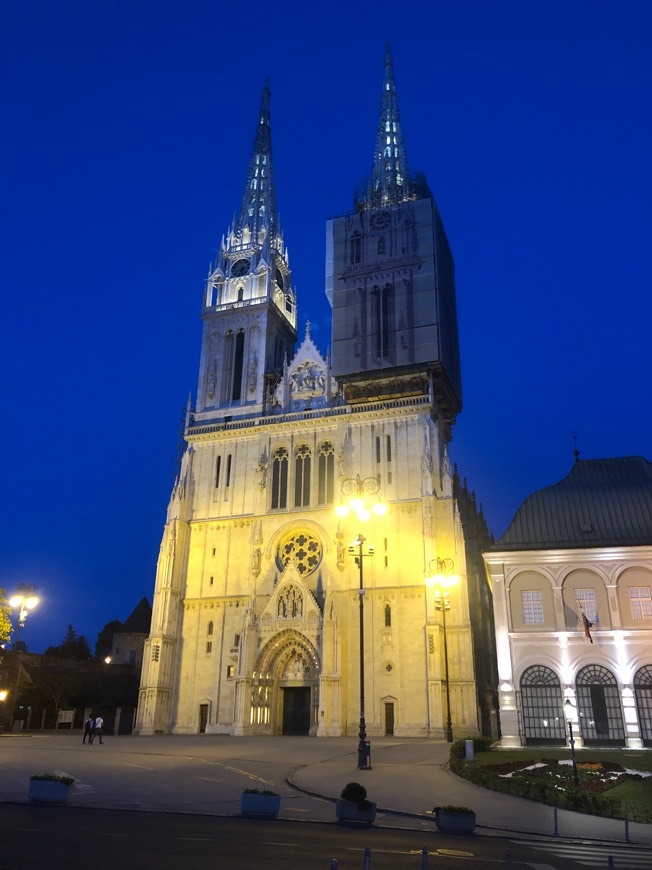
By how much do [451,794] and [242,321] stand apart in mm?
46672

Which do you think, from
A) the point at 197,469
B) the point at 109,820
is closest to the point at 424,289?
the point at 197,469

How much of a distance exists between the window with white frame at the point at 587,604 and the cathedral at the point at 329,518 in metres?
6.66

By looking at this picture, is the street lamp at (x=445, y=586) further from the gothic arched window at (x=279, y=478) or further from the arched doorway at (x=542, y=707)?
the gothic arched window at (x=279, y=478)

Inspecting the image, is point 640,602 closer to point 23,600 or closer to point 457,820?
point 457,820

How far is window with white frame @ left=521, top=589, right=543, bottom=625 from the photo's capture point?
36.8m

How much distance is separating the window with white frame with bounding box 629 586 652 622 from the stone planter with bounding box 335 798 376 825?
84.1ft

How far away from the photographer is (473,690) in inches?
1651

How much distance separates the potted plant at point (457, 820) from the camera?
1363 centimetres

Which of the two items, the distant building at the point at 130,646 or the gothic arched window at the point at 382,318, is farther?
the distant building at the point at 130,646

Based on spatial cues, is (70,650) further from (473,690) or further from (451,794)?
(451,794)

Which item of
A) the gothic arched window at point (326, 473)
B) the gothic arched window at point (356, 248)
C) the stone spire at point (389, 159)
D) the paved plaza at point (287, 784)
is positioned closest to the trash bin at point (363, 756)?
the paved plaza at point (287, 784)

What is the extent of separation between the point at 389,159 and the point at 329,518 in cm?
3924

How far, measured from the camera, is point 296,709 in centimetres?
4672

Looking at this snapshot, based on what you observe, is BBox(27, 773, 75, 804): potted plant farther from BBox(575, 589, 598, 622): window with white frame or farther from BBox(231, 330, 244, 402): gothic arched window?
BBox(231, 330, 244, 402): gothic arched window
